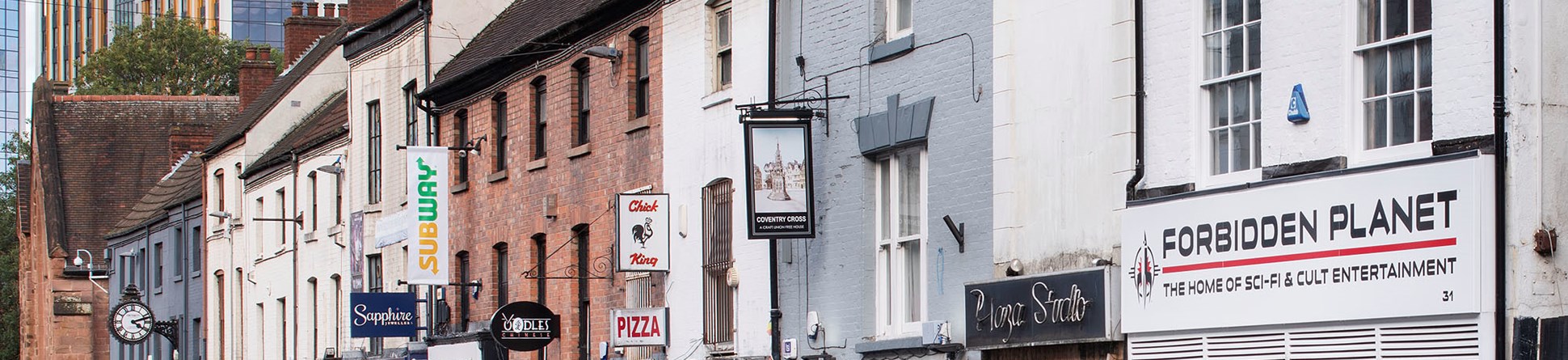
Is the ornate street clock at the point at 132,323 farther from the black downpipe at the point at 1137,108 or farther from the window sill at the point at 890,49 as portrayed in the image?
the black downpipe at the point at 1137,108

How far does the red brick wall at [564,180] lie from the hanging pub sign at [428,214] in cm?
43

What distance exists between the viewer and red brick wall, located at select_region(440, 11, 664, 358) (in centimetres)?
2517

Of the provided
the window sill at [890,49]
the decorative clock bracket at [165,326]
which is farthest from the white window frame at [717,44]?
the decorative clock bracket at [165,326]

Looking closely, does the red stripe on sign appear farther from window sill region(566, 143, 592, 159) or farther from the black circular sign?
the black circular sign

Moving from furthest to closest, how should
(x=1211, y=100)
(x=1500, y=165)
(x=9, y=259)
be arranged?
(x=9, y=259), (x=1211, y=100), (x=1500, y=165)

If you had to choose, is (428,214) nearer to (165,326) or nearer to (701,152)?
(701,152)

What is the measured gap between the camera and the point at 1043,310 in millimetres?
15961

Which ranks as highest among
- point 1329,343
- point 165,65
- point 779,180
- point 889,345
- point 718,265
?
point 165,65

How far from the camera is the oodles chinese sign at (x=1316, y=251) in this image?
39.4 feet

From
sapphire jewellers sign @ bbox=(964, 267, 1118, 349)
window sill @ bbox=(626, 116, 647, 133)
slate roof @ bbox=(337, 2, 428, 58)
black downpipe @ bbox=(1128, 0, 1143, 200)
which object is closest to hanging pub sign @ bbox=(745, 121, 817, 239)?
sapphire jewellers sign @ bbox=(964, 267, 1118, 349)

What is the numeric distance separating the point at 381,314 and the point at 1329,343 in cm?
2199

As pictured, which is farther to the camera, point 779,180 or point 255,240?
point 255,240

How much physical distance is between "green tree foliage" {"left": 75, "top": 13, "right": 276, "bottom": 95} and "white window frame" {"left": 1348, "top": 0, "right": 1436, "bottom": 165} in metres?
71.7

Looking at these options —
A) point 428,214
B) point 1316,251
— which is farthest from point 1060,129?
point 428,214
